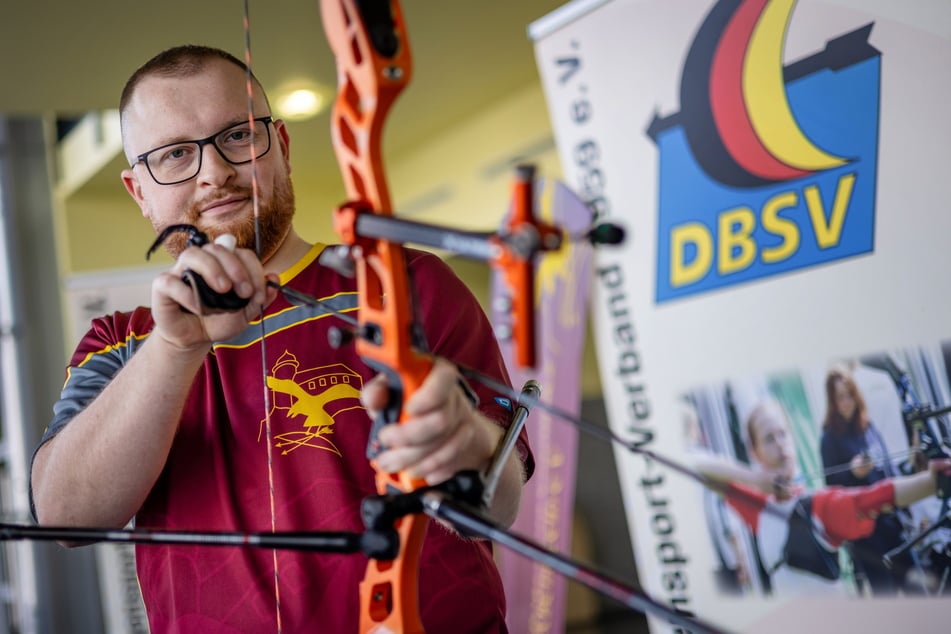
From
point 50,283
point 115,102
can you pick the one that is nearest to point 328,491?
point 115,102

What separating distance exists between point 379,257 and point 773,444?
1.34 metres

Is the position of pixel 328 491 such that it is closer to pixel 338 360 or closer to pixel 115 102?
pixel 338 360

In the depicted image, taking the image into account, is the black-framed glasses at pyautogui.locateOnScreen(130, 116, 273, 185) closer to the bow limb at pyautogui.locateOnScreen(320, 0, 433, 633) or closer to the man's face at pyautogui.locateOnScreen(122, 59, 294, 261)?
the man's face at pyautogui.locateOnScreen(122, 59, 294, 261)

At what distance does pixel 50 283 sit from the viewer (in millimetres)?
4496

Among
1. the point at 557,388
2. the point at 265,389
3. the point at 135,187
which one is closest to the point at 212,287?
the point at 265,389

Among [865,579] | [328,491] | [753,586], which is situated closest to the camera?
[328,491]

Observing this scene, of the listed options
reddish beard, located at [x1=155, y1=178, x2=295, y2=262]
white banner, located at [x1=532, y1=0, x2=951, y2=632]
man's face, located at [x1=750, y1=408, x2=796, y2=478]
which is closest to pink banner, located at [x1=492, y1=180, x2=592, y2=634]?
white banner, located at [x1=532, y1=0, x2=951, y2=632]

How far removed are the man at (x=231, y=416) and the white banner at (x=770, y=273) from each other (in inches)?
35.6

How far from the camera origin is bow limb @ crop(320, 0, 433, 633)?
731 millimetres

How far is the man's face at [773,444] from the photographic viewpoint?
186 centimetres

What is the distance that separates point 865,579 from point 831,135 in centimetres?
80

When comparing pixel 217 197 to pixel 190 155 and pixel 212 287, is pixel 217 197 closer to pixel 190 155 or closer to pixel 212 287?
pixel 190 155

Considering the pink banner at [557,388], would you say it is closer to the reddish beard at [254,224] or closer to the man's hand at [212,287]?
the reddish beard at [254,224]

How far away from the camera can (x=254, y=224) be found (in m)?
1.10
